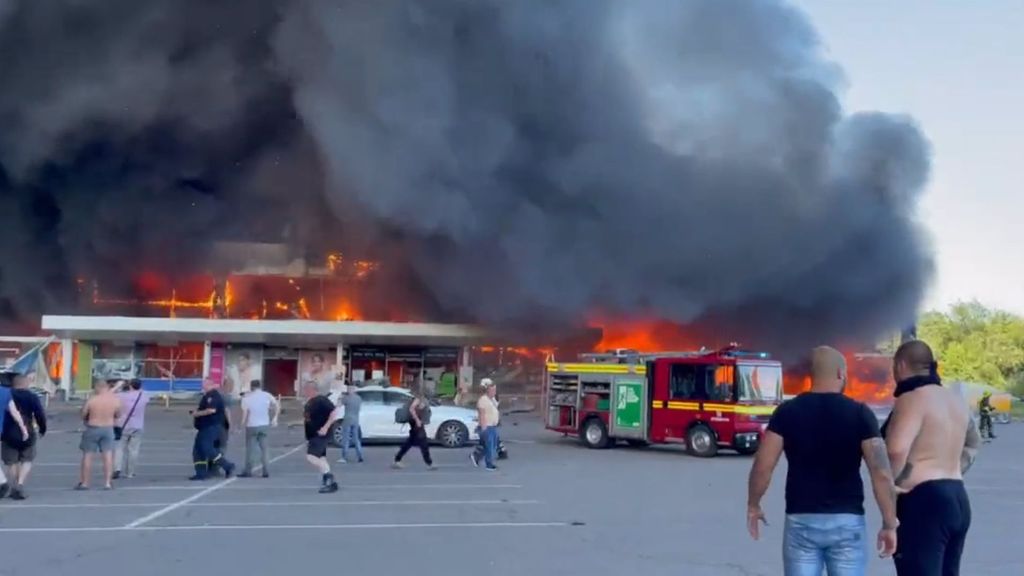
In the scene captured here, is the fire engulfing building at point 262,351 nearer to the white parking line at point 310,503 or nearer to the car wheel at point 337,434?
the car wheel at point 337,434

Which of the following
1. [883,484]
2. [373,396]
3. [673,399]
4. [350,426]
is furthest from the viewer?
[373,396]

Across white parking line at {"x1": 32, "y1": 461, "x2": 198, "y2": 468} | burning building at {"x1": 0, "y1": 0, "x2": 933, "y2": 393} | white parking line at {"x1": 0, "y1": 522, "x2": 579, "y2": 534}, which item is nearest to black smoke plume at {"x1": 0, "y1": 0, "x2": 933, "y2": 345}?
burning building at {"x1": 0, "y1": 0, "x2": 933, "y2": 393}

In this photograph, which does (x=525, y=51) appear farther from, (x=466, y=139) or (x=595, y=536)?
(x=595, y=536)

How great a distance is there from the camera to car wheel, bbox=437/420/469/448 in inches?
742

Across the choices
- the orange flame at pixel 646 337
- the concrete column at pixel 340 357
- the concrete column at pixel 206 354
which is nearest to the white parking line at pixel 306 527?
the concrete column at pixel 340 357

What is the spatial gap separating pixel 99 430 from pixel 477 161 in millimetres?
21487

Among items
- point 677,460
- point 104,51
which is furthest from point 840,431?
point 104,51

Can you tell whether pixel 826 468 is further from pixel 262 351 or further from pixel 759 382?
pixel 262 351

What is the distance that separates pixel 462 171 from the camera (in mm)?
32156

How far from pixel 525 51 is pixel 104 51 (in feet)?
40.9

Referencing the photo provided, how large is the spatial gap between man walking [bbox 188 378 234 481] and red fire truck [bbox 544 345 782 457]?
8.34 m

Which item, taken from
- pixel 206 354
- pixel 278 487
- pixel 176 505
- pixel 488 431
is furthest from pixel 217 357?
pixel 176 505

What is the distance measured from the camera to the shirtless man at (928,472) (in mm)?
4422

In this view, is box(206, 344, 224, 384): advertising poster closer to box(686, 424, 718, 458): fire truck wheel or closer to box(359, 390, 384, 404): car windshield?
box(359, 390, 384, 404): car windshield
